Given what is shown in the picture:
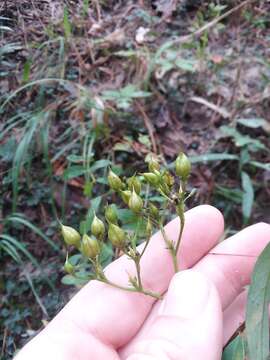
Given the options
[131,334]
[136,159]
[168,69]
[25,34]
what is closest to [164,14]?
[168,69]

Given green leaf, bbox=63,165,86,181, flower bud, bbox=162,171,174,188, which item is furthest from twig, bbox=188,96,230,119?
flower bud, bbox=162,171,174,188

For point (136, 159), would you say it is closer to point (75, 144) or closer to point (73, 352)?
point (75, 144)

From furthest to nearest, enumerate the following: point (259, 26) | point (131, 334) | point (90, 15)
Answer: point (259, 26)
point (90, 15)
point (131, 334)

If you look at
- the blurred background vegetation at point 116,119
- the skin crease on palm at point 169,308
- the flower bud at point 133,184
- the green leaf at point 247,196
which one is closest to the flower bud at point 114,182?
the flower bud at point 133,184

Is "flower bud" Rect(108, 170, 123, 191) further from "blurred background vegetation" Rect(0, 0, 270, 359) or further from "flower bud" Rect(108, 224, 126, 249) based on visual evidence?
"blurred background vegetation" Rect(0, 0, 270, 359)

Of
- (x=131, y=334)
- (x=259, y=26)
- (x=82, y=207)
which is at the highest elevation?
(x=259, y=26)

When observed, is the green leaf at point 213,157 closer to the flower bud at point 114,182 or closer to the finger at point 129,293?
the finger at point 129,293
